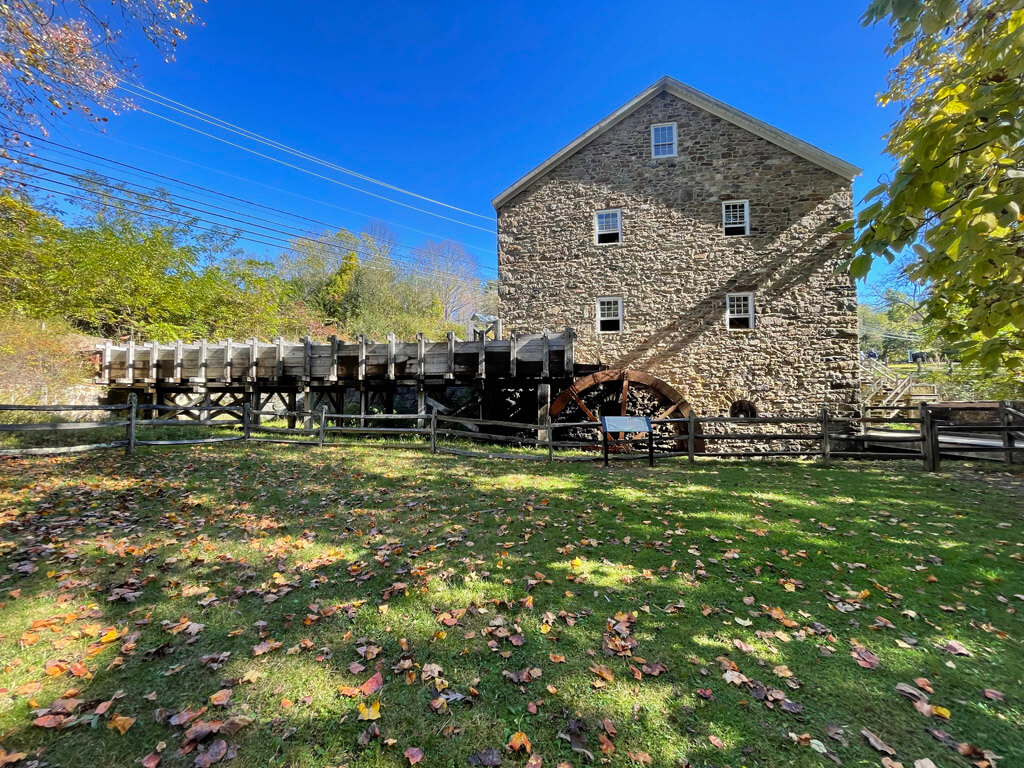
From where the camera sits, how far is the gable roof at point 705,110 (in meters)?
12.6

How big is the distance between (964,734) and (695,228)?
13852 millimetres

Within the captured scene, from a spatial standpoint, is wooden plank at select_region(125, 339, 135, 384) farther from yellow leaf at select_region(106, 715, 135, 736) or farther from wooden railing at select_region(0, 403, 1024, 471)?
yellow leaf at select_region(106, 715, 135, 736)

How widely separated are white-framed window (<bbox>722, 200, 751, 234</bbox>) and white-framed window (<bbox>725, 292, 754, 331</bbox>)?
6.89 feet

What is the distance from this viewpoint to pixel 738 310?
43.4ft

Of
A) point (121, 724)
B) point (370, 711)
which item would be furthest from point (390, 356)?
point (370, 711)

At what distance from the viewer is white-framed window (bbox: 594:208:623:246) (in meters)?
14.1

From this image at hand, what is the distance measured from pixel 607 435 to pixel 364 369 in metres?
7.07

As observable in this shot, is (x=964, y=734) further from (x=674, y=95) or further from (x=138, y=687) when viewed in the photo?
(x=674, y=95)

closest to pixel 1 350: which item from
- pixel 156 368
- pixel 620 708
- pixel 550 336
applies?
pixel 156 368

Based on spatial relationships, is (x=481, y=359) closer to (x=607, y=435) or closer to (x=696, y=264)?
(x=607, y=435)

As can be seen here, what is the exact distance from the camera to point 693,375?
13.4 meters

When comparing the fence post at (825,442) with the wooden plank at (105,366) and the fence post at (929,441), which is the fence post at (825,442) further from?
the wooden plank at (105,366)

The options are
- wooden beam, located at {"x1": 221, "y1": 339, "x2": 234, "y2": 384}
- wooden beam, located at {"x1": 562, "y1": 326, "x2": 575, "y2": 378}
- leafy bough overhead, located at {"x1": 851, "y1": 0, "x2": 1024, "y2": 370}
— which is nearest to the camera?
leafy bough overhead, located at {"x1": 851, "y1": 0, "x2": 1024, "y2": 370}

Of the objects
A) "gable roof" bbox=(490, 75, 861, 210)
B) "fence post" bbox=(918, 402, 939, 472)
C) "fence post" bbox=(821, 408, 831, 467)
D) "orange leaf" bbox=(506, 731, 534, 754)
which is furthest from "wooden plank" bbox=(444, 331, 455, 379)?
"fence post" bbox=(918, 402, 939, 472)
